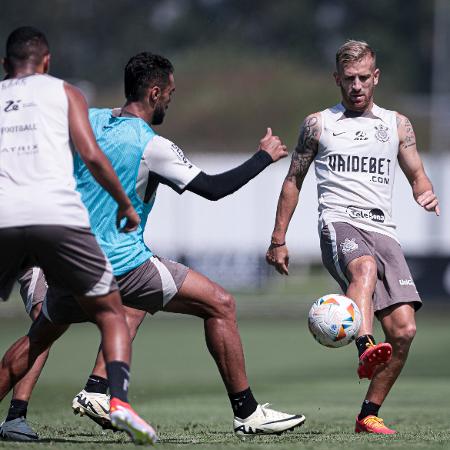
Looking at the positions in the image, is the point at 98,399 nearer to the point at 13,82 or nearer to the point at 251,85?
the point at 13,82

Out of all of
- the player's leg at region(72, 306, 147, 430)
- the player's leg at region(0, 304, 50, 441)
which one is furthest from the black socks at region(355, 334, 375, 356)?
the player's leg at region(0, 304, 50, 441)

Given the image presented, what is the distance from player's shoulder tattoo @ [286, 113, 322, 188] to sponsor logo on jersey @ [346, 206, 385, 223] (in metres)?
0.47

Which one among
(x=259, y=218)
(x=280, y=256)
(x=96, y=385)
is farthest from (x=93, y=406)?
(x=259, y=218)

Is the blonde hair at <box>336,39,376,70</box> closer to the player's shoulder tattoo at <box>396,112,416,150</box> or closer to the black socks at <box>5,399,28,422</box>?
the player's shoulder tattoo at <box>396,112,416,150</box>

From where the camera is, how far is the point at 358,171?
30.7ft

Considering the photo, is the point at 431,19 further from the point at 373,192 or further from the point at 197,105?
the point at 373,192

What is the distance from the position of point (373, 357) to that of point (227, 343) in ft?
3.20

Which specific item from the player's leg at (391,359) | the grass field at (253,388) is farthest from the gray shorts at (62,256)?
the player's leg at (391,359)

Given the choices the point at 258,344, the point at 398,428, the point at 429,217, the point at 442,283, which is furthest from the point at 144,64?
the point at 429,217

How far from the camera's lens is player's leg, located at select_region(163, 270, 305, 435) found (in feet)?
27.5

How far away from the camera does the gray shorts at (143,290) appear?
27.2 ft

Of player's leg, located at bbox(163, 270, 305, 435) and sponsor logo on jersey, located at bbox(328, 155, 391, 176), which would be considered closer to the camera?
player's leg, located at bbox(163, 270, 305, 435)

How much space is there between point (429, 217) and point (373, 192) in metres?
30.7

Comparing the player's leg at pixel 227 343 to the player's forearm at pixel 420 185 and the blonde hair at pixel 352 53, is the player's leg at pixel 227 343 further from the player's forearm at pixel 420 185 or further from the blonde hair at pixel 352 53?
the blonde hair at pixel 352 53
